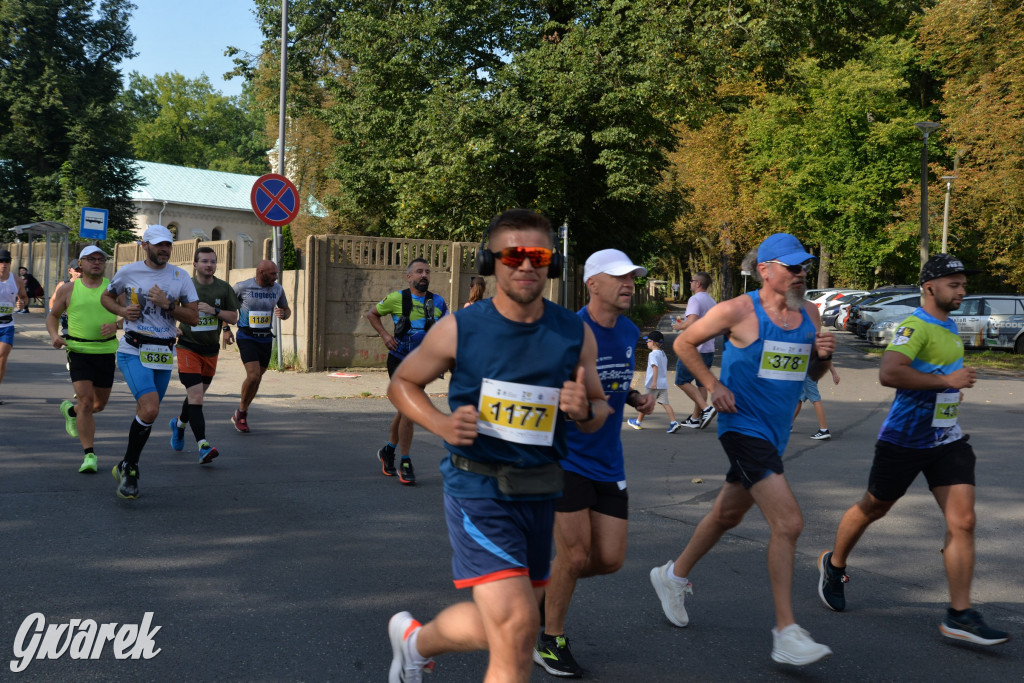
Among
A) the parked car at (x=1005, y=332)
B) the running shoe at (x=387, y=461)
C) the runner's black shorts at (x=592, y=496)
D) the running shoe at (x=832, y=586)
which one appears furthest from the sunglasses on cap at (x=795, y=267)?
the parked car at (x=1005, y=332)

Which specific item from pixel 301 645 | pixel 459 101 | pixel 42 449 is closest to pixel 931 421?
pixel 301 645

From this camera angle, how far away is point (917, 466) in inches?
194

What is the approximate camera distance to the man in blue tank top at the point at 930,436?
4.71m

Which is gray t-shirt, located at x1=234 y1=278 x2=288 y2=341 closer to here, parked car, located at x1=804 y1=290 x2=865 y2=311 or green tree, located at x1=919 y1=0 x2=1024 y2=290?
green tree, located at x1=919 y1=0 x2=1024 y2=290

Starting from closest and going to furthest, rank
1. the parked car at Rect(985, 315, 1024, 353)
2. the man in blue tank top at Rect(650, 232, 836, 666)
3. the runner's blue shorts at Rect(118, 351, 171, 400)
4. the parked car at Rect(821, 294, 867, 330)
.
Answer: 1. the man in blue tank top at Rect(650, 232, 836, 666)
2. the runner's blue shorts at Rect(118, 351, 171, 400)
3. the parked car at Rect(985, 315, 1024, 353)
4. the parked car at Rect(821, 294, 867, 330)

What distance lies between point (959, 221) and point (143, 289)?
4062cm

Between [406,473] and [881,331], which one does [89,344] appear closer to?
[406,473]

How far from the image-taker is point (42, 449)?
9.00 metres

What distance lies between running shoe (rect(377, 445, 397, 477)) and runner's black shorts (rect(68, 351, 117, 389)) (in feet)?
7.71

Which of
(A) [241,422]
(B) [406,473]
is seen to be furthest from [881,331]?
(B) [406,473]

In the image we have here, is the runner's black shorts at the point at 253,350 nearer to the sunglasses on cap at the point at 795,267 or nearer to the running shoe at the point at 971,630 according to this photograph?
the sunglasses on cap at the point at 795,267

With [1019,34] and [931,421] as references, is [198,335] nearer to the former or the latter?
[931,421]

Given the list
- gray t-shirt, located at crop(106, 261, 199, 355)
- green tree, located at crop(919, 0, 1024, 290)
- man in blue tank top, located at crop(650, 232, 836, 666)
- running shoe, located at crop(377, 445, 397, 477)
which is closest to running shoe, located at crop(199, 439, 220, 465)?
gray t-shirt, located at crop(106, 261, 199, 355)

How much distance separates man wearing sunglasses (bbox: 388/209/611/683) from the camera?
3.20m
